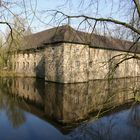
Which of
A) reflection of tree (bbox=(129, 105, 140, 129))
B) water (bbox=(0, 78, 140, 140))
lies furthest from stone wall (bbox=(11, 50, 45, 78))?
reflection of tree (bbox=(129, 105, 140, 129))

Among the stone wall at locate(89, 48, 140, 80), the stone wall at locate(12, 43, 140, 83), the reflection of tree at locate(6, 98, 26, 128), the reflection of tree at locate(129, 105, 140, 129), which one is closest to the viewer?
the stone wall at locate(89, 48, 140, 80)

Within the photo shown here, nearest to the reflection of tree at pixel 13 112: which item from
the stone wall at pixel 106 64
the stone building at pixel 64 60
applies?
the stone wall at pixel 106 64

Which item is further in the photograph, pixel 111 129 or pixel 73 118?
pixel 73 118

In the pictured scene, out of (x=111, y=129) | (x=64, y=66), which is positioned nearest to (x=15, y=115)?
(x=111, y=129)

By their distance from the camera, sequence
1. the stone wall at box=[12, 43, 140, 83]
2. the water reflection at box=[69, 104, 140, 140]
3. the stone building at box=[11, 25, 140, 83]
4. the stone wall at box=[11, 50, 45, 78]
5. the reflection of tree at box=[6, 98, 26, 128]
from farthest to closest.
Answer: the stone wall at box=[11, 50, 45, 78]
the stone wall at box=[12, 43, 140, 83]
the stone building at box=[11, 25, 140, 83]
the reflection of tree at box=[6, 98, 26, 128]
the water reflection at box=[69, 104, 140, 140]

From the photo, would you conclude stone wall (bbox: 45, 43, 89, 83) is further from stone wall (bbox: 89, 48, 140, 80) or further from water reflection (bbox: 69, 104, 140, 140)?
water reflection (bbox: 69, 104, 140, 140)

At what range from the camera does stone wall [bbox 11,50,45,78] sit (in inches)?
1282

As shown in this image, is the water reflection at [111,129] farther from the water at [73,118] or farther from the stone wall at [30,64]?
the stone wall at [30,64]

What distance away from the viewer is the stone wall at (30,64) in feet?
107

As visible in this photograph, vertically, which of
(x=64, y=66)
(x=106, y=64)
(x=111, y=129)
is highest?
(x=106, y=64)

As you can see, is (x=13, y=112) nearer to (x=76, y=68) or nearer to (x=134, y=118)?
(x=134, y=118)

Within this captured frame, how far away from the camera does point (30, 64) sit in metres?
35.9

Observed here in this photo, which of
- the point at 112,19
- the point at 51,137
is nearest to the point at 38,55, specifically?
the point at 51,137

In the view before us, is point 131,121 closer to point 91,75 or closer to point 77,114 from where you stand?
point 77,114
